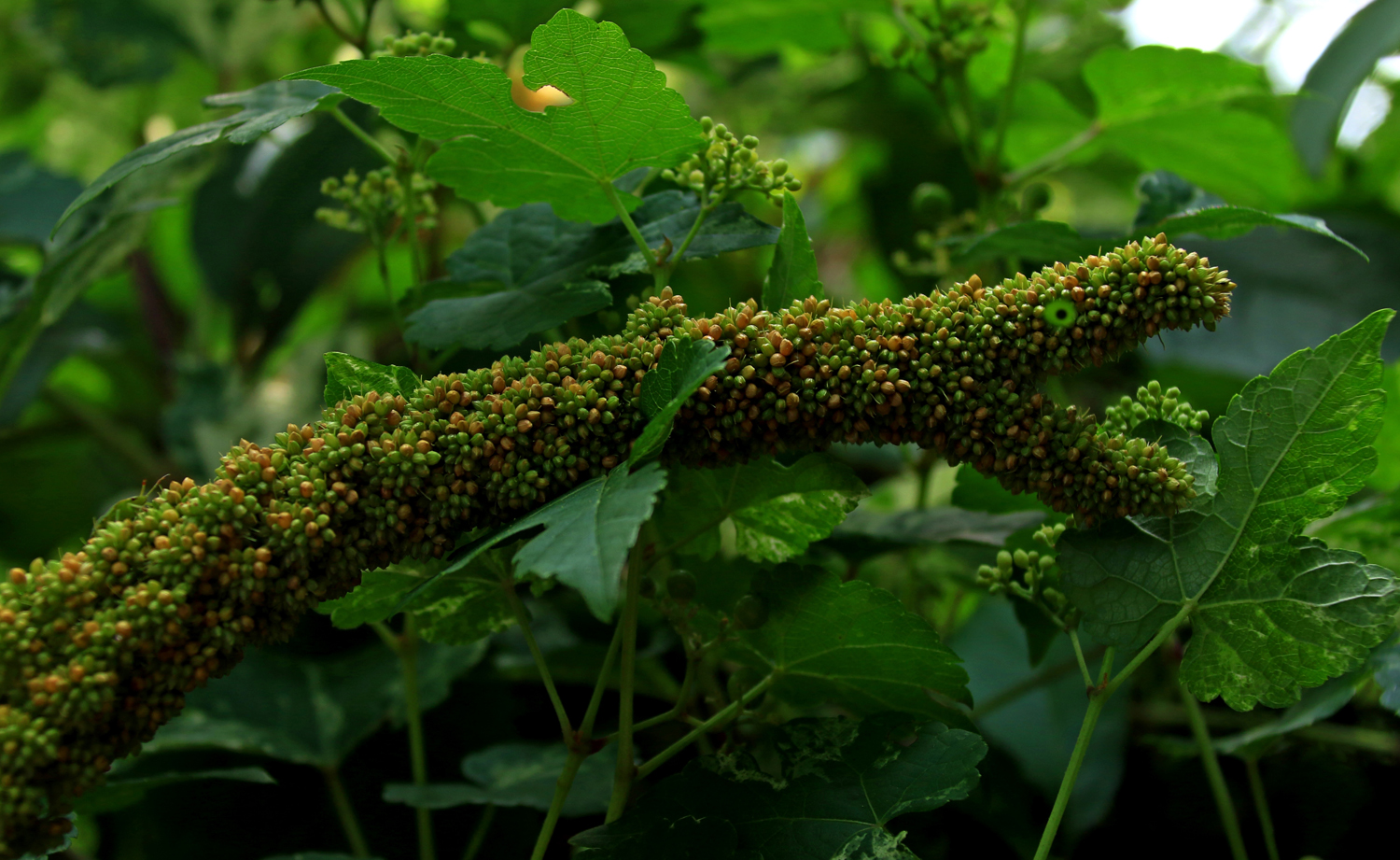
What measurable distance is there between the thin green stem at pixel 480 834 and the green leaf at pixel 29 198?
3.36ft

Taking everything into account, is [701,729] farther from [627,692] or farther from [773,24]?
[773,24]

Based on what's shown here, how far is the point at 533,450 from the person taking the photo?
0.59 metres

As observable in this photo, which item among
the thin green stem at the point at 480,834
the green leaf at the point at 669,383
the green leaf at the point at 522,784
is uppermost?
the green leaf at the point at 669,383

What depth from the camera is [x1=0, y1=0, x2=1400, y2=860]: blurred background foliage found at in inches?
40.6

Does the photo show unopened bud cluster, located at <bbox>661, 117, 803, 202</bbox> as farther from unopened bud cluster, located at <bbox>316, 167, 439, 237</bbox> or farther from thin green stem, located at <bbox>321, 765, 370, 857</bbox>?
thin green stem, located at <bbox>321, 765, 370, 857</bbox>

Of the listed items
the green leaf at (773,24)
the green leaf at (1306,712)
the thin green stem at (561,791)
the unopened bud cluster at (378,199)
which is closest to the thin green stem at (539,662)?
the thin green stem at (561,791)

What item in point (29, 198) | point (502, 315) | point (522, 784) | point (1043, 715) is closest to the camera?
point (502, 315)

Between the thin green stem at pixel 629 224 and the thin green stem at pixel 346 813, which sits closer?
the thin green stem at pixel 629 224

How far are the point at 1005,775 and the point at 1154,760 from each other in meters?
0.21

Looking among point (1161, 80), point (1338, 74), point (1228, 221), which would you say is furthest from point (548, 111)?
point (1338, 74)

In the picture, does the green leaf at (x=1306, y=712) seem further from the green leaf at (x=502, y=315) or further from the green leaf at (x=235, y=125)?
the green leaf at (x=235, y=125)

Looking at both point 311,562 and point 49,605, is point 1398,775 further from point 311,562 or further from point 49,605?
point 49,605

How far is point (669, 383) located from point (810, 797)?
322mm

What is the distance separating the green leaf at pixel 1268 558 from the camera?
62cm
